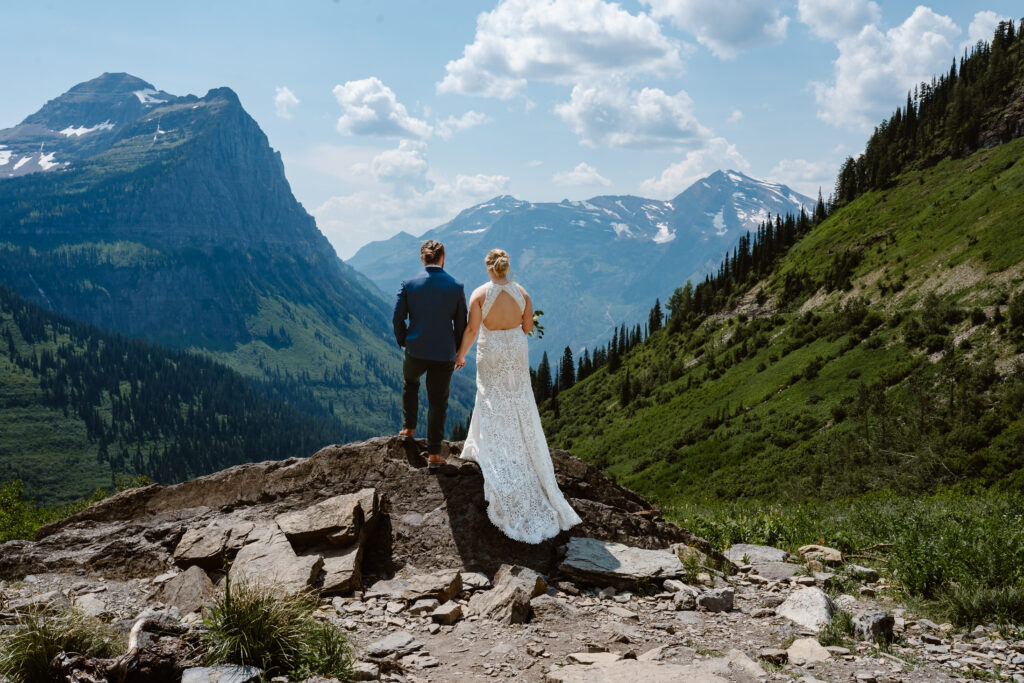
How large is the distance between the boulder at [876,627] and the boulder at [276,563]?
664 centimetres

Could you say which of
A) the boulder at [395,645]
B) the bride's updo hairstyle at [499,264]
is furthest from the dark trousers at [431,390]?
the boulder at [395,645]

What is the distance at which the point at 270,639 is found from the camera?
20.1 ft

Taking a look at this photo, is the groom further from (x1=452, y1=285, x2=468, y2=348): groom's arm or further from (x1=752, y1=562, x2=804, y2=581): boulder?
(x1=752, y1=562, x2=804, y2=581): boulder

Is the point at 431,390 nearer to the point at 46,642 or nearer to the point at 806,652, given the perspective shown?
the point at 46,642

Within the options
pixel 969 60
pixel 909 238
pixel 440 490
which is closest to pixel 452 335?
pixel 440 490

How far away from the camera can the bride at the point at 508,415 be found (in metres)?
10.1

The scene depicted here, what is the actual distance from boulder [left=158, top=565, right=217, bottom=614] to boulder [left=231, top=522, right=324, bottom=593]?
0.36 metres

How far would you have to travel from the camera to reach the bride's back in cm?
1048

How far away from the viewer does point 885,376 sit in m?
63.1

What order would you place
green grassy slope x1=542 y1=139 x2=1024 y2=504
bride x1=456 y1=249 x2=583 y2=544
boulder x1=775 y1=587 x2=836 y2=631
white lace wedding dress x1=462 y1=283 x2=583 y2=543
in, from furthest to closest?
green grassy slope x1=542 y1=139 x2=1024 y2=504
bride x1=456 y1=249 x2=583 y2=544
white lace wedding dress x1=462 y1=283 x2=583 y2=543
boulder x1=775 y1=587 x2=836 y2=631

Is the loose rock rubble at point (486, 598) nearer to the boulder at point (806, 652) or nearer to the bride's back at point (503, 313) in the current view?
the boulder at point (806, 652)

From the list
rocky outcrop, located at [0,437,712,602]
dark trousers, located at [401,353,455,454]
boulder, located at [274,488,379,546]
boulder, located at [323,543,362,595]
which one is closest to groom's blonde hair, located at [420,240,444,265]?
dark trousers, located at [401,353,455,454]

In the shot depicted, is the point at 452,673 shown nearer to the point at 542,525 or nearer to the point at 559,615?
the point at 559,615

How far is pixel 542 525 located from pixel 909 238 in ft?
349
